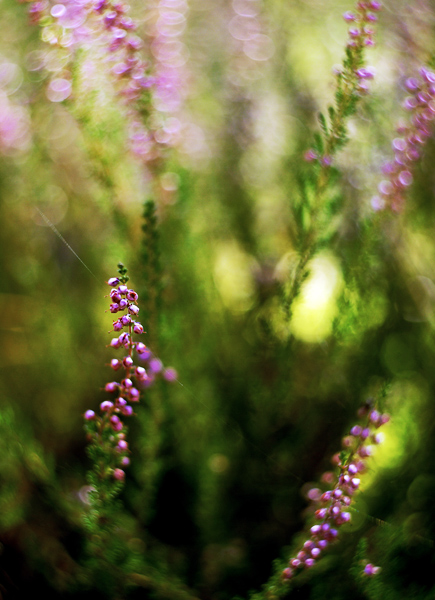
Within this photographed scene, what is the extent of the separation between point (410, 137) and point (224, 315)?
50cm

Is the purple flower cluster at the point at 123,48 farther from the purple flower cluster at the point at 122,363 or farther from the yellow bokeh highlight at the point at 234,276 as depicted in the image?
the yellow bokeh highlight at the point at 234,276

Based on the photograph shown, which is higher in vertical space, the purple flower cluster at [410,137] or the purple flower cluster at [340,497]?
the purple flower cluster at [410,137]

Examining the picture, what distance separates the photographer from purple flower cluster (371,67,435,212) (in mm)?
520

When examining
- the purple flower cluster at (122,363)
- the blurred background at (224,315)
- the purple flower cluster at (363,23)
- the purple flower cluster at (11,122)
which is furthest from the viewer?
the purple flower cluster at (11,122)

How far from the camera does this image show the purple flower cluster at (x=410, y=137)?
0.52 metres

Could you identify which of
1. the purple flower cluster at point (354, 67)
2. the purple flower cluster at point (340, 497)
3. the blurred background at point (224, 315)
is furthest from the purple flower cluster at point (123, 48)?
the purple flower cluster at point (340, 497)

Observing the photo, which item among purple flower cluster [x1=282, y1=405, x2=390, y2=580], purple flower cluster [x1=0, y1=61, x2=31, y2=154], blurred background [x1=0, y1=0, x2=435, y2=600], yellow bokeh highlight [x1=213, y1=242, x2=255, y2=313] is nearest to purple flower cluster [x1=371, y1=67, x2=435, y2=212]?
blurred background [x1=0, y1=0, x2=435, y2=600]

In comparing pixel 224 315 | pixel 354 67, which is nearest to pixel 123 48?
pixel 354 67

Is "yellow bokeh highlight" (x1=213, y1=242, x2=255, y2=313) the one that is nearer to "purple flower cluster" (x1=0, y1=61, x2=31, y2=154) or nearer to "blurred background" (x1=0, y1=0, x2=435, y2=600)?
"blurred background" (x1=0, y1=0, x2=435, y2=600)

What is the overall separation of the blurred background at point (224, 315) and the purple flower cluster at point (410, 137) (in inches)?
1.7

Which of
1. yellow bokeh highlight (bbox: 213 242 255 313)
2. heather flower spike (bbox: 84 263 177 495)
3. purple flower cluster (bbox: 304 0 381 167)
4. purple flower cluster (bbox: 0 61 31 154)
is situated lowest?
yellow bokeh highlight (bbox: 213 242 255 313)

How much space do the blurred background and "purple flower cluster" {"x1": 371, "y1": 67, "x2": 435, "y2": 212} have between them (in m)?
0.04

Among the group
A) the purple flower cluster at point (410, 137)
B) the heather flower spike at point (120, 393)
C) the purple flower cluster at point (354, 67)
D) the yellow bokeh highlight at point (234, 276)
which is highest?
the purple flower cluster at point (354, 67)

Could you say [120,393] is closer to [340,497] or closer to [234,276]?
[340,497]
